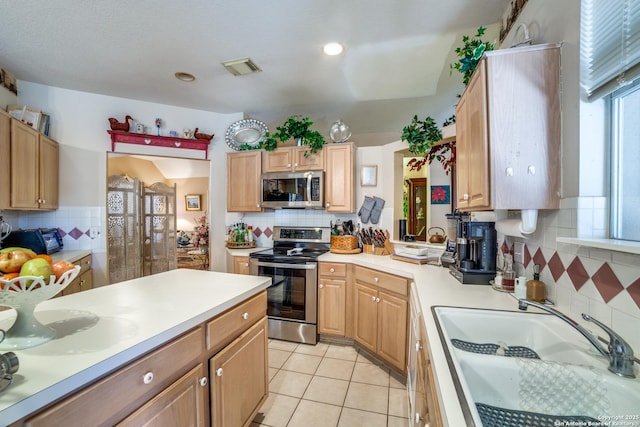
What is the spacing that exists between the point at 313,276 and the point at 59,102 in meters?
3.16

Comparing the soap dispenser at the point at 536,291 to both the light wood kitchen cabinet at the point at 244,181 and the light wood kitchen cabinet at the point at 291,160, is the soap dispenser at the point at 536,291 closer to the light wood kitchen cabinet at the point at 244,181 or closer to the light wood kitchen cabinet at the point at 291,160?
the light wood kitchen cabinet at the point at 291,160

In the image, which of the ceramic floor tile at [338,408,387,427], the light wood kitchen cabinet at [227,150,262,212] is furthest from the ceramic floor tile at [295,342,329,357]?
the light wood kitchen cabinet at [227,150,262,212]

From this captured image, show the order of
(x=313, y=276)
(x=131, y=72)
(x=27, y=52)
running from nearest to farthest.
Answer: (x=27, y=52)
(x=131, y=72)
(x=313, y=276)

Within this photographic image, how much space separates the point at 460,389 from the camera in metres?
0.67

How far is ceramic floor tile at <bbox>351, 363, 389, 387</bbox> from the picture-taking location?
212 centimetres

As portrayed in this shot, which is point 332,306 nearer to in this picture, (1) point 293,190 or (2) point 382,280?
(2) point 382,280

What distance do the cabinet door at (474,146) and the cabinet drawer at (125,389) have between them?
1470 millimetres

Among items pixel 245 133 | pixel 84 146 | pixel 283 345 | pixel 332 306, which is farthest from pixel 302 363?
pixel 84 146

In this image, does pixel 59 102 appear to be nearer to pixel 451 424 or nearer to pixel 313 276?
pixel 313 276

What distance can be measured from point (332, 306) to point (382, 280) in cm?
66

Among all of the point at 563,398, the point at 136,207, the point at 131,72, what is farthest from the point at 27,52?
the point at 563,398

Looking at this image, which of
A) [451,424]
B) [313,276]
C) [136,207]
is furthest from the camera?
[136,207]

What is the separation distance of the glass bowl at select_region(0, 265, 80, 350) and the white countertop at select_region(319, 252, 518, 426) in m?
1.05

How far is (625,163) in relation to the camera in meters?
0.99
